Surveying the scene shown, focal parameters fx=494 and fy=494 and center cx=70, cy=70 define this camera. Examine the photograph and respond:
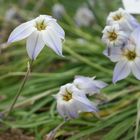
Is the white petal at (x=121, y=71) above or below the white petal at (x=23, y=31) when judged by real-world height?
below

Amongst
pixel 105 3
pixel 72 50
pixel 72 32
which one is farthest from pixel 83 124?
pixel 105 3

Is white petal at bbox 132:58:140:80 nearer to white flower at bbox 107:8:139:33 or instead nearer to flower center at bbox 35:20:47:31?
white flower at bbox 107:8:139:33

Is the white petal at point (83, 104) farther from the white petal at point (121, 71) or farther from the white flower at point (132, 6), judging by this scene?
the white flower at point (132, 6)

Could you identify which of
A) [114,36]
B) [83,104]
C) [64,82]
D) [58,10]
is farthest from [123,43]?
[58,10]

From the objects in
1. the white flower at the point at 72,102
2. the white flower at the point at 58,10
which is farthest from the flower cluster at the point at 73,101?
the white flower at the point at 58,10

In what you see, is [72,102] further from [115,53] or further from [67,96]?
[115,53]

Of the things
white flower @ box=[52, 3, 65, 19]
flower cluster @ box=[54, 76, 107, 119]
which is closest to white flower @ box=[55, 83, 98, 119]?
flower cluster @ box=[54, 76, 107, 119]
